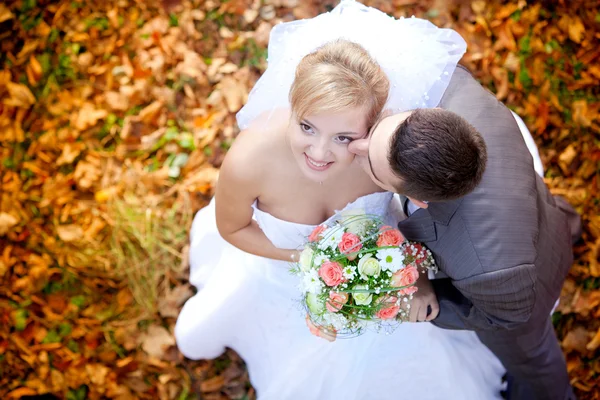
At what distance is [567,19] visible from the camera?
3.43 metres

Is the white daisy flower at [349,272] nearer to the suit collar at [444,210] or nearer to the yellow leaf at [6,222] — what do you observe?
the suit collar at [444,210]

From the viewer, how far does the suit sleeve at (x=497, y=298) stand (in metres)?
1.81

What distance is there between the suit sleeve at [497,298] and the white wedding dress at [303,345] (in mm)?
426

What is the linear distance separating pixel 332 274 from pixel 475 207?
576 millimetres

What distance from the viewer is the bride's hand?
6.84ft

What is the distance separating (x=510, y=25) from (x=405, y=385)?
248 centimetres

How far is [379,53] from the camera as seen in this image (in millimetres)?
1914

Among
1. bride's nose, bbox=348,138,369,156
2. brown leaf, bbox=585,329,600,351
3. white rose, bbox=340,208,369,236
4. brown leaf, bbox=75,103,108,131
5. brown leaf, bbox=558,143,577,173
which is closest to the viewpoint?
bride's nose, bbox=348,138,369,156

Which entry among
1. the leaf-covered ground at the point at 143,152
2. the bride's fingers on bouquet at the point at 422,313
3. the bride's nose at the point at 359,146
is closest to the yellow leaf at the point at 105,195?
the leaf-covered ground at the point at 143,152

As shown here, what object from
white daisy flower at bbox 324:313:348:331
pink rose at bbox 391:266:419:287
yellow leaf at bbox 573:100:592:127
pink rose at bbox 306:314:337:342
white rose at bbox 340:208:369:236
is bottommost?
pink rose at bbox 306:314:337:342

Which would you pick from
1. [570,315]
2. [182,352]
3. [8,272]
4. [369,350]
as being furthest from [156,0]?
[570,315]

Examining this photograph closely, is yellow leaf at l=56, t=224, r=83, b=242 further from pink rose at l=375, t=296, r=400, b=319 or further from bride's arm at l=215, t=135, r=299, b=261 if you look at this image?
pink rose at l=375, t=296, r=400, b=319

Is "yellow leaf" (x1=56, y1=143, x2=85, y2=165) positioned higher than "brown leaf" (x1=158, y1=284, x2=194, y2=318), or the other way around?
"yellow leaf" (x1=56, y1=143, x2=85, y2=165)

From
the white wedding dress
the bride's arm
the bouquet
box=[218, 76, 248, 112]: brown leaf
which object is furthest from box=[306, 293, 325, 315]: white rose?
box=[218, 76, 248, 112]: brown leaf
